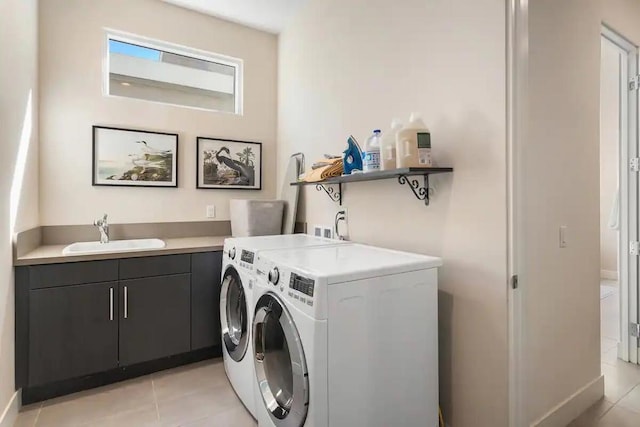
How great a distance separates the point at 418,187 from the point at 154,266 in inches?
70.7

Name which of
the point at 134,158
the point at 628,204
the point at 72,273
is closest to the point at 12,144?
the point at 72,273

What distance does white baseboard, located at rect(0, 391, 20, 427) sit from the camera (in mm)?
1724

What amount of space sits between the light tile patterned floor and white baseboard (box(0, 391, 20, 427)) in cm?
4

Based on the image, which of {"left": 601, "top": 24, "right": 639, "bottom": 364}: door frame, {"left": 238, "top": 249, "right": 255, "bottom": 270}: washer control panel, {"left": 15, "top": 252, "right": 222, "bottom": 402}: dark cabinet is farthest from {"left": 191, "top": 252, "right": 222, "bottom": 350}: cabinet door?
{"left": 601, "top": 24, "right": 639, "bottom": 364}: door frame

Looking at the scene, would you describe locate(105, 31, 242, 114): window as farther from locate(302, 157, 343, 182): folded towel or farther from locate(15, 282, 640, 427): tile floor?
locate(15, 282, 640, 427): tile floor

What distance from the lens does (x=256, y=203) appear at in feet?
9.31

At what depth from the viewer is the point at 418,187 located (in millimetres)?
1821

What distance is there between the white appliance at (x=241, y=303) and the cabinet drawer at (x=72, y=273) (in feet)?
2.36

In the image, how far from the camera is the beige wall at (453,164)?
4.88ft

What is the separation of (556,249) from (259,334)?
1556mm

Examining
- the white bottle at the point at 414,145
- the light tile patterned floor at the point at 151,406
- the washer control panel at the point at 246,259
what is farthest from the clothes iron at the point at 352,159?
the light tile patterned floor at the point at 151,406

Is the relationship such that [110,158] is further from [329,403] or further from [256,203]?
[329,403]

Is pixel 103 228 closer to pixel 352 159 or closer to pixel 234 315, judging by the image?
pixel 234 315

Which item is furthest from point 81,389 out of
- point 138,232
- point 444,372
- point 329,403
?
point 444,372
